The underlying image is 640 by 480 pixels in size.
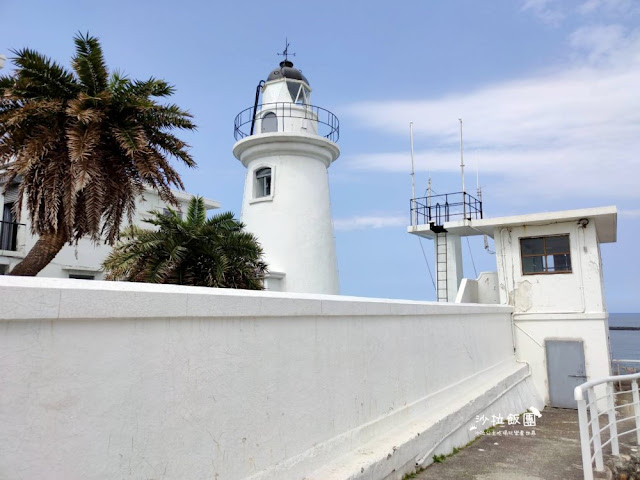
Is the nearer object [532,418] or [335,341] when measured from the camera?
[335,341]

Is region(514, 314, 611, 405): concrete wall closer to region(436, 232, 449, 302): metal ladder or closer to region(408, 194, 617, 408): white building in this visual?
region(408, 194, 617, 408): white building

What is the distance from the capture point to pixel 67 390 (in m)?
3.21

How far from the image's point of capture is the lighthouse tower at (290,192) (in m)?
19.2

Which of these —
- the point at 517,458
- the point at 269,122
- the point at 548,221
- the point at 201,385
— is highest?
the point at 269,122

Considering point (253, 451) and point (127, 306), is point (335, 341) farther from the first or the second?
point (127, 306)

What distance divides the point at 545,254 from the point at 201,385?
1449 centimetres

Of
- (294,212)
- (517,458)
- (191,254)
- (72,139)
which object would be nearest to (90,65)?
(72,139)

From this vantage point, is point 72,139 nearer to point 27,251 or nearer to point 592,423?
point 27,251

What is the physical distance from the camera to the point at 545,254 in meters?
16.2

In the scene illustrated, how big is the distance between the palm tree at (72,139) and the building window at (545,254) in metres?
11.3

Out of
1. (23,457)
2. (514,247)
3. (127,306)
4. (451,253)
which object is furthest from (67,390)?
(451,253)

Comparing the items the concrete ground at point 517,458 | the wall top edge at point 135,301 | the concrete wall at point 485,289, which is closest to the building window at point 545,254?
the concrete wall at point 485,289

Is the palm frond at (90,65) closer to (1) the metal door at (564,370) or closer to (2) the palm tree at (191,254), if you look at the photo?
(2) the palm tree at (191,254)

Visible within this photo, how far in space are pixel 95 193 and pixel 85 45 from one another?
3.69 metres
